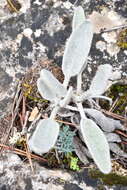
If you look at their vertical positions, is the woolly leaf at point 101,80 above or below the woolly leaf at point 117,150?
above

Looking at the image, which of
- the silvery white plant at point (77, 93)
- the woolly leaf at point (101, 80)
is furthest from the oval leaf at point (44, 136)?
the woolly leaf at point (101, 80)

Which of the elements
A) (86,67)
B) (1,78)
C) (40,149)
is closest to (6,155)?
(40,149)

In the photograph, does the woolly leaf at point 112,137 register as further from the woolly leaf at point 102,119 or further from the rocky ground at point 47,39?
the rocky ground at point 47,39

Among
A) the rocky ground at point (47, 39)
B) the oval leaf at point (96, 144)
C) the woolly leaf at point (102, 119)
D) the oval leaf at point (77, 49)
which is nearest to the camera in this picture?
the oval leaf at point (96, 144)

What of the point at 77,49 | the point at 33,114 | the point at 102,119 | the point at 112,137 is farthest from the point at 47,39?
the point at 112,137

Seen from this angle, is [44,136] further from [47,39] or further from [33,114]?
[47,39]

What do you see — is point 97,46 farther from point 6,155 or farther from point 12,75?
point 6,155
